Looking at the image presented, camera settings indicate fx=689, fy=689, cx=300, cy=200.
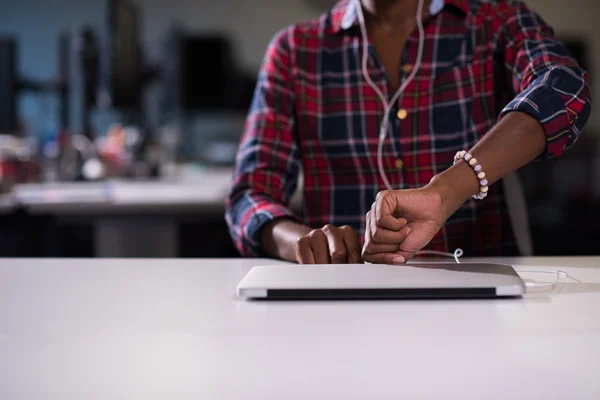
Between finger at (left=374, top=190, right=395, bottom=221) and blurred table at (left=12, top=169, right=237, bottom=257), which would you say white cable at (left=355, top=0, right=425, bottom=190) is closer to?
finger at (left=374, top=190, right=395, bottom=221)

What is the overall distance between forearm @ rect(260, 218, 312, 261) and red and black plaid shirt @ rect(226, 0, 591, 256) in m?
0.11

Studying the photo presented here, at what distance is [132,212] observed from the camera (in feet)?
6.67

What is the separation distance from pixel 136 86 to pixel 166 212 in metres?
0.74

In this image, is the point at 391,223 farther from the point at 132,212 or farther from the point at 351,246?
the point at 132,212

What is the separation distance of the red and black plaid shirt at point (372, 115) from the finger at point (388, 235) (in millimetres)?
453

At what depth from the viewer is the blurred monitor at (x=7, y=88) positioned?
8.46 ft

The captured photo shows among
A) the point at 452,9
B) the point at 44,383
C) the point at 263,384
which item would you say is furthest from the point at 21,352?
the point at 452,9

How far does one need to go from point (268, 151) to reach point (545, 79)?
504 millimetres

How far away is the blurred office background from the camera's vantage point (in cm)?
211

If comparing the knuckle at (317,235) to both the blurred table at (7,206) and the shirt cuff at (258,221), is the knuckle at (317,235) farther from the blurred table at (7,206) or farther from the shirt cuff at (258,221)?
the blurred table at (7,206)

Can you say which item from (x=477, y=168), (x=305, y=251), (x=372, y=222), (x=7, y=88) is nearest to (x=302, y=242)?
(x=305, y=251)

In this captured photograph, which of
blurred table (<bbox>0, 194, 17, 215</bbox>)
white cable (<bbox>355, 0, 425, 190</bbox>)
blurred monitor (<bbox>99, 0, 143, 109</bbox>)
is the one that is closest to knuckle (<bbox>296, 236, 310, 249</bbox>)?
white cable (<bbox>355, 0, 425, 190</bbox>)

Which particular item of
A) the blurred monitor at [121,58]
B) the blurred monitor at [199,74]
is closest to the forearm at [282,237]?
the blurred monitor at [121,58]

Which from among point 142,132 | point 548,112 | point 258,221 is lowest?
point 142,132
